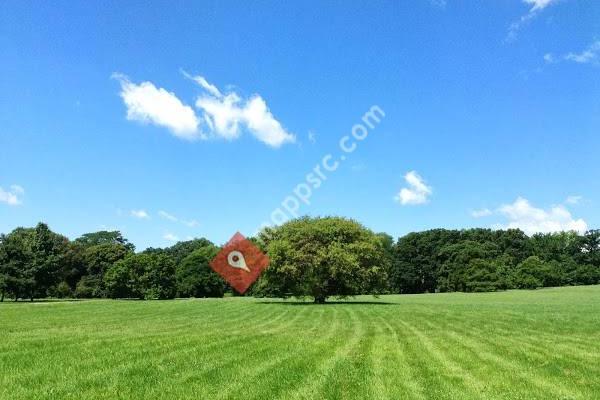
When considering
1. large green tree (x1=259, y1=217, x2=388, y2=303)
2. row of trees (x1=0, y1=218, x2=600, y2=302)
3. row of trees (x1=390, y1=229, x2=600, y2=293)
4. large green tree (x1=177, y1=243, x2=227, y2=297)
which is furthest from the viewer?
row of trees (x1=390, y1=229, x2=600, y2=293)

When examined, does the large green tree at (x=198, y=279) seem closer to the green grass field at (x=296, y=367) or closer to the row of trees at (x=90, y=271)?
the row of trees at (x=90, y=271)

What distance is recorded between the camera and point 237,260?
289 ft

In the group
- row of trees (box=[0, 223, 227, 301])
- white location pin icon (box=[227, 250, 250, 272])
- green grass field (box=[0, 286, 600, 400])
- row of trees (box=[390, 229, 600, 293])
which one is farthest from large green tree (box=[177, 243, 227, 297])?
green grass field (box=[0, 286, 600, 400])

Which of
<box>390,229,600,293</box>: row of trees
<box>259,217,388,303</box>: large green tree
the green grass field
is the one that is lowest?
the green grass field

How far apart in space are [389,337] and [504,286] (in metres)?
100

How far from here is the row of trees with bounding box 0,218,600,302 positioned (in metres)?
53.5

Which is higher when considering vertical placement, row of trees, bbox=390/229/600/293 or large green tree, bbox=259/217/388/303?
row of trees, bbox=390/229/600/293

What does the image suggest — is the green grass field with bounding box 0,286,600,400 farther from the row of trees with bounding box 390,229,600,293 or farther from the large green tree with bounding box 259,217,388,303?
the row of trees with bounding box 390,229,600,293

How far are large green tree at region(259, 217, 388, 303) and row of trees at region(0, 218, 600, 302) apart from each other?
0.11m

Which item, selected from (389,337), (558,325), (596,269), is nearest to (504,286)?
(596,269)

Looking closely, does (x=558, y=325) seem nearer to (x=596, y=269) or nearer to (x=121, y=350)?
(x=121, y=350)

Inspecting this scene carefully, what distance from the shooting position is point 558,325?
25.3 metres

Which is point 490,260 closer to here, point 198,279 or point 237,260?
point 237,260

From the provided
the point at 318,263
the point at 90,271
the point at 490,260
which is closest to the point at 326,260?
the point at 318,263
